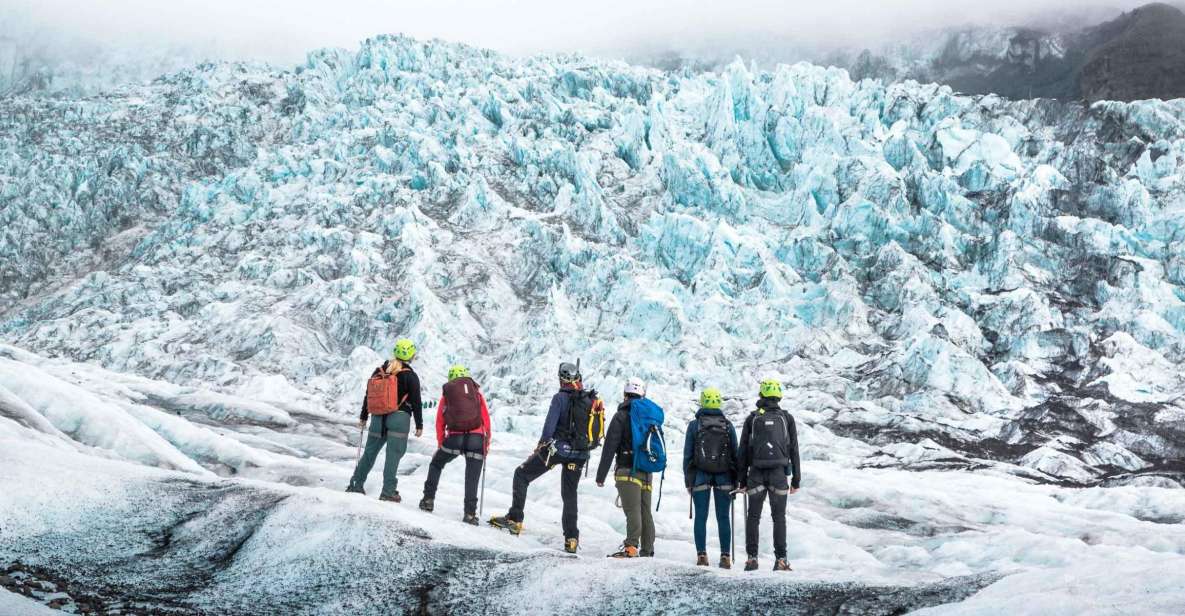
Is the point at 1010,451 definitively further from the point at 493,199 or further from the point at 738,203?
the point at 493,199

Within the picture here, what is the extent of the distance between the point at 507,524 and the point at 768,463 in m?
3.13

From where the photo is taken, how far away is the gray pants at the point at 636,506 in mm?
8953

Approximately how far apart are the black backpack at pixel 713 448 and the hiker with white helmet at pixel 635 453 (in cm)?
41

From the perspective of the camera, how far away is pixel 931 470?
1425 inches

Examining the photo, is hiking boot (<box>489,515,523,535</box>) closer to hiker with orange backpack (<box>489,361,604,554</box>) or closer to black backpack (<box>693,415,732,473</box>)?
hiker with orange backpack (<box>489,361,604,554</box>)

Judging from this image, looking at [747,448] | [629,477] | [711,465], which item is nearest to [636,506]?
[629,477]

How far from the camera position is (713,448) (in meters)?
9.03

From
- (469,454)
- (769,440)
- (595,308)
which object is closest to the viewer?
(769,440)

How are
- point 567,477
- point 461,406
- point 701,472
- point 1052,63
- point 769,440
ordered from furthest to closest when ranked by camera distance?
point 1052,63 → point 461,406 → point 567,477 → point 701,472 → point 769,440

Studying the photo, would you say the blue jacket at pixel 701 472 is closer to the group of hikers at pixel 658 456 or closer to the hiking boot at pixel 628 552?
the group of hikers at pixel 658 456

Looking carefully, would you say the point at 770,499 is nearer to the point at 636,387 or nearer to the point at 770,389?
the point at 770,389

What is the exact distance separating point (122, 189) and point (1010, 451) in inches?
3145

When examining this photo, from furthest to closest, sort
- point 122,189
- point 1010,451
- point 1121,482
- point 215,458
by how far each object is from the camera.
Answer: point 122,189, point 1010,451, point 1121,482, point 215,458

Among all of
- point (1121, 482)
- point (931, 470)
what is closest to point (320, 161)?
point (931, 470)
